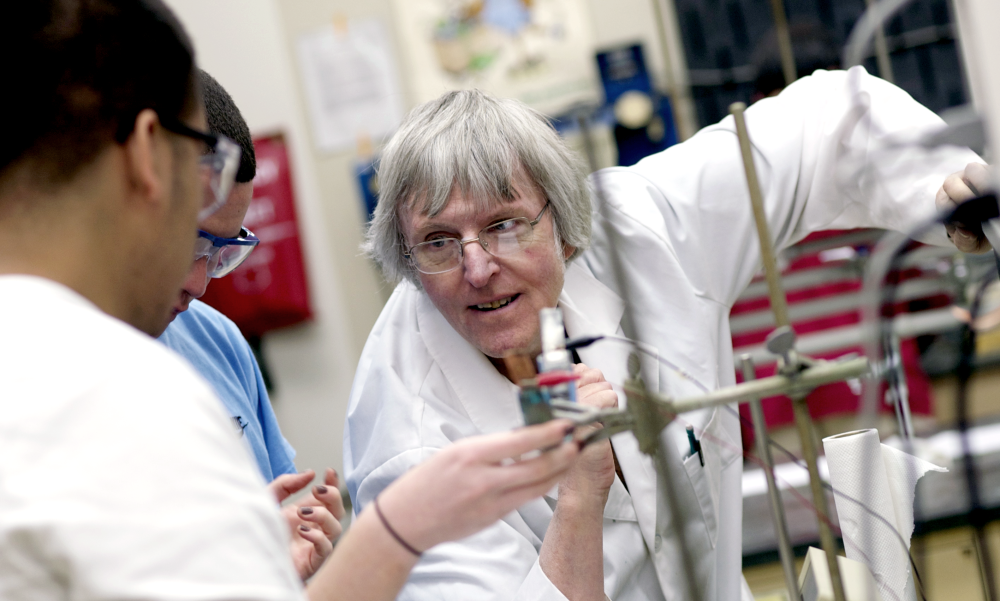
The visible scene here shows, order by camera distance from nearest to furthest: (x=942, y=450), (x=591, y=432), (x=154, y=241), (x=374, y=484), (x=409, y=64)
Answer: (x=154, y=241), (x=591, y=432), (x=374, y=484), (x=942, y=450), (x=409, y=64)

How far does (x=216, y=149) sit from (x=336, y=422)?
2803 mm

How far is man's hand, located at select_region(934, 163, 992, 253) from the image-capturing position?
3.21ft

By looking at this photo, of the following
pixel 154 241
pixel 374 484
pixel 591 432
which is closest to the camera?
pixel 154 241

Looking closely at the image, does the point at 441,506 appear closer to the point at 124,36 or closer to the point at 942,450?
the point at 124,36

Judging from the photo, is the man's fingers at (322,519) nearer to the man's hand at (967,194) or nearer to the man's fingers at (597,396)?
the man's fingers at (597,396)

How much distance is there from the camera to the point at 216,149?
79 centimetres

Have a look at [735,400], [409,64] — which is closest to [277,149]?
[409,64]

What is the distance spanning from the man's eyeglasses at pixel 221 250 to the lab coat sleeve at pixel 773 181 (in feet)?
2.04

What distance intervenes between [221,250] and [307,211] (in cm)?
227

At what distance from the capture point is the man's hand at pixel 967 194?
0.98m

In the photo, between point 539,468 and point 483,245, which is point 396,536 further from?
point 483,245

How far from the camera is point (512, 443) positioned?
716 mm

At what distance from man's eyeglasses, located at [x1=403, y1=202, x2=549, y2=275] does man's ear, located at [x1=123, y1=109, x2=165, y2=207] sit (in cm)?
61

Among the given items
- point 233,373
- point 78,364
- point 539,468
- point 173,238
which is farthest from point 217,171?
point 233,373
